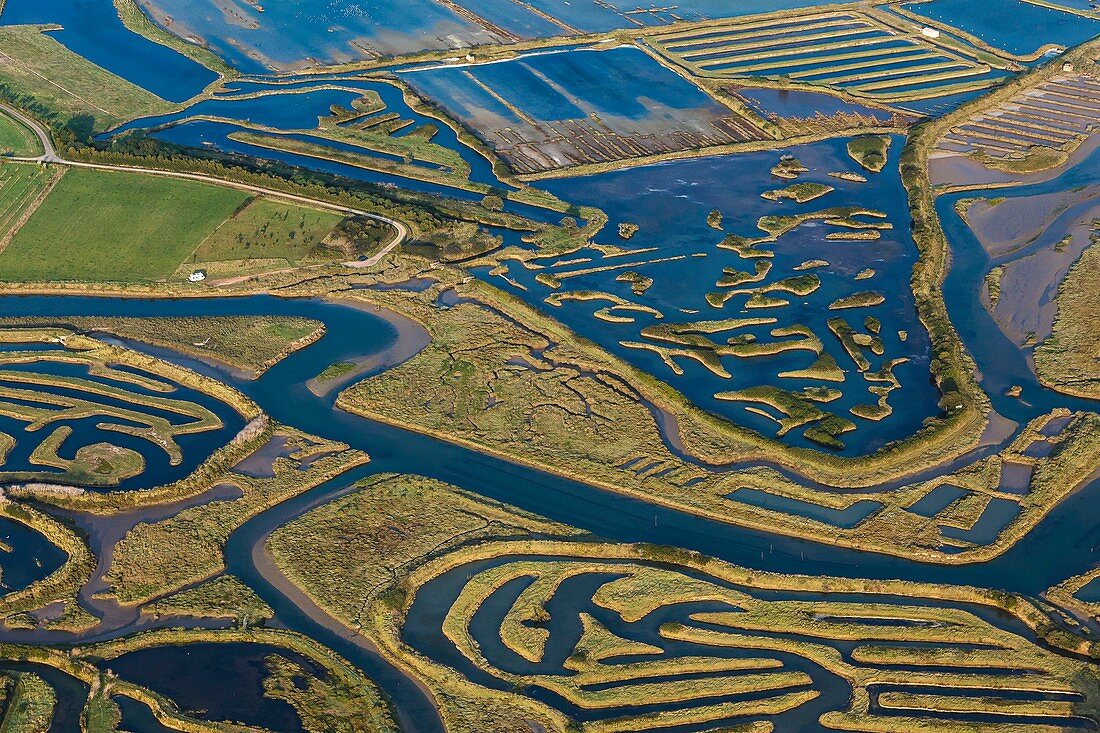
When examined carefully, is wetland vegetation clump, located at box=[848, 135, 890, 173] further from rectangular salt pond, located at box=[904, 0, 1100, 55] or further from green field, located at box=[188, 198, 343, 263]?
green field, located at box=[188, 198, 343, 263]

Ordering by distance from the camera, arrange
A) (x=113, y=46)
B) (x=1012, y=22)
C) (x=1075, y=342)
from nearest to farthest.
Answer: (x=1075, y=342)
(x=113, y=46)
(x=1012, y=22)

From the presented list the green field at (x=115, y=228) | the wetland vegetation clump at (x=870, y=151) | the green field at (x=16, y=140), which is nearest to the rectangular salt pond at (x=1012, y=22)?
the wetland vegetation clump at (x=870, y=151)

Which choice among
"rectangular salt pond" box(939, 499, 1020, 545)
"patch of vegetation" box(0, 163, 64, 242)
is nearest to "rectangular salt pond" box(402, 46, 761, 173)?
"patch of vegetation" box(0, 163, 64, 242)

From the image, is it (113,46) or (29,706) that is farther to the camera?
(113,46)

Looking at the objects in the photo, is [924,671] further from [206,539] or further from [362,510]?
[206,539]

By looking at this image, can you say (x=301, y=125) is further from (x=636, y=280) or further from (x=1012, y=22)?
(x=1012, y=22)

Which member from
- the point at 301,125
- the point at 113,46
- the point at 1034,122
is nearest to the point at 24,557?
the point at 301,125
